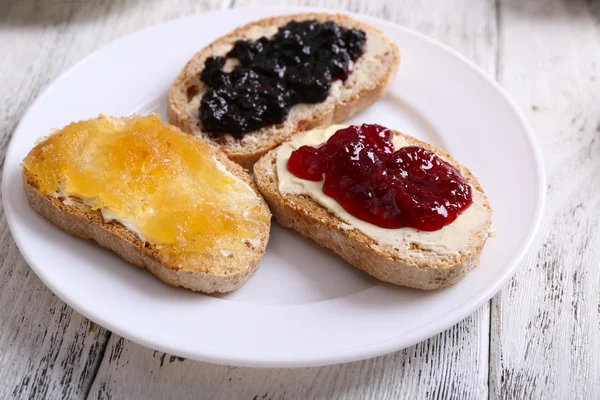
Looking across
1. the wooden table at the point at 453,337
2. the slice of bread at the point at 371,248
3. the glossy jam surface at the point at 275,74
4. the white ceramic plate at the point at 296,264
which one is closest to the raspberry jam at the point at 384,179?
the slice of bread at the point at 371,248

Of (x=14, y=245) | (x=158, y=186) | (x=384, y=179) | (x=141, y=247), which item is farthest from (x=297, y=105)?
(x=14, y=245)

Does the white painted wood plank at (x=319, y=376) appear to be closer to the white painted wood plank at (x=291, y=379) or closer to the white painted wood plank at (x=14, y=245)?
the white painted wood plank at (x=291, y=379)

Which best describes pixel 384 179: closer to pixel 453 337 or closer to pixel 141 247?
pixel 453 337

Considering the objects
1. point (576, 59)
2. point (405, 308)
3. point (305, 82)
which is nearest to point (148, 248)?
point (405, 308)

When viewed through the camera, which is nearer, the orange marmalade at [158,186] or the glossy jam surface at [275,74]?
the orange marmalade at [158,186]

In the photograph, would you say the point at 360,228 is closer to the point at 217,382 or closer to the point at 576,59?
the point at 217,382

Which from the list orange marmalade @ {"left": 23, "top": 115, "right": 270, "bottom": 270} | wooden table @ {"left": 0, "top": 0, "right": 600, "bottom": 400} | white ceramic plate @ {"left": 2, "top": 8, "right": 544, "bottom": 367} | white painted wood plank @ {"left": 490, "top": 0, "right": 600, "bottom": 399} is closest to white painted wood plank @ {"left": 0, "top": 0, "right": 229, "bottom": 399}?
wooden table @ {"left": 0, "top": 0, "right": 600, "bottom": 400}
